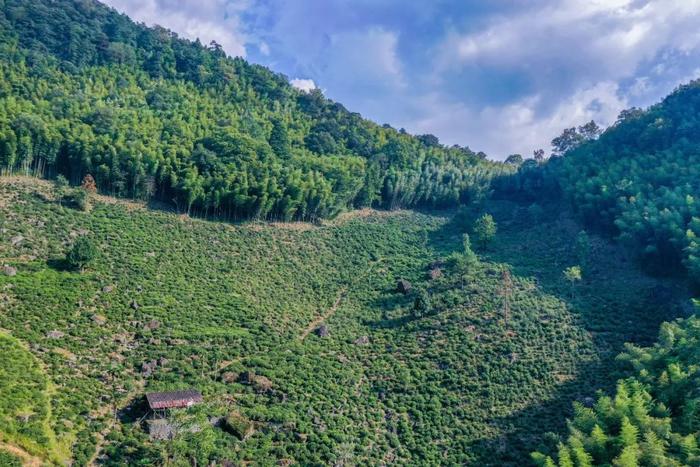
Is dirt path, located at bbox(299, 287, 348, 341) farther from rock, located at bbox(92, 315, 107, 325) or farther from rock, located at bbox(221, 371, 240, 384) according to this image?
rock, located at bbox(92, 315, 107, 325)

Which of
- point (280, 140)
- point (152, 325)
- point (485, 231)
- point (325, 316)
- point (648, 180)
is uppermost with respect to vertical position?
point (648, 180)

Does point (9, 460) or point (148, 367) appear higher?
point (148, 367)

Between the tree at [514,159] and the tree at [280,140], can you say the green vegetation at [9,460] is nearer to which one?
the tree at [280,140]

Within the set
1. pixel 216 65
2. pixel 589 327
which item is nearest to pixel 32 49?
pixel 216 65

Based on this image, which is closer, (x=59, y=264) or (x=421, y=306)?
(x=59, y=264)

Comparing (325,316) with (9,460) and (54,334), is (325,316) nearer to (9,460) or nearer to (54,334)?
(54,334)

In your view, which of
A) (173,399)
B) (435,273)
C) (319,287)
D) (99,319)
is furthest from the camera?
(435,273)

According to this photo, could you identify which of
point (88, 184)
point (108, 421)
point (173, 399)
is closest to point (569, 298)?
point (173, 399)
